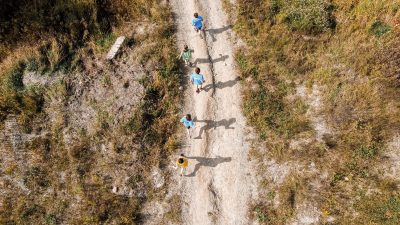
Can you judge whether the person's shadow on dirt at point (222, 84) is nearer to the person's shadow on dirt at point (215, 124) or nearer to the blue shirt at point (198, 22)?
the person's shadow on dirt at point (215, 124)

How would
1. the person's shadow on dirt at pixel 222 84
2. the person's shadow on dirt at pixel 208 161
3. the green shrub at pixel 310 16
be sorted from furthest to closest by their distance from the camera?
the green shrub at pixel 310 16
the person's shadow on dirt at pixel 222 84
the person's shadow on dirt at pixel 208 161

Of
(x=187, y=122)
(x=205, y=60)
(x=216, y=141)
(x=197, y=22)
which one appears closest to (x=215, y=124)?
(x=216, y=141)

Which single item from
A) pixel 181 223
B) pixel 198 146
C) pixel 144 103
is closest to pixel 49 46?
pixel 144 103

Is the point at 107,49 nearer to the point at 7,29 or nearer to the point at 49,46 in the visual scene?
the point at 49,46

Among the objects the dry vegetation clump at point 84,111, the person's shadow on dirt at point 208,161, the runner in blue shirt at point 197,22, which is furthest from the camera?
the runner in blue shirt at point 197,22

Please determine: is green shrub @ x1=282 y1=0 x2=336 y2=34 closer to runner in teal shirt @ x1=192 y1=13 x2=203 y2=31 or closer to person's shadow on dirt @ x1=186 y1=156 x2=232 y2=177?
runner in teal shirt @ x1=192 y1=13 x2=203 y2=31

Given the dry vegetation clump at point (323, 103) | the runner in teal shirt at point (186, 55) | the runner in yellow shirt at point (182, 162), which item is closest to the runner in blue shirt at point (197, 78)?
the runner in teal shirt at point (186, 55)

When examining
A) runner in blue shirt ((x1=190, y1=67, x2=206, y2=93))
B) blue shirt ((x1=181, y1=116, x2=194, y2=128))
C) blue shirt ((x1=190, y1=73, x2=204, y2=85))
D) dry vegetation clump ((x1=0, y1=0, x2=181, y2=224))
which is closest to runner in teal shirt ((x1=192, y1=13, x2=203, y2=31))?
dry vegetation clump ((x1=0, y1=0, x2=181, y2=224))

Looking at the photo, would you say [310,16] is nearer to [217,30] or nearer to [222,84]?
[217,30]
